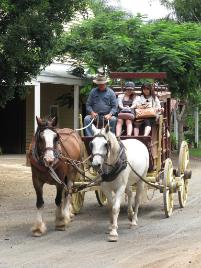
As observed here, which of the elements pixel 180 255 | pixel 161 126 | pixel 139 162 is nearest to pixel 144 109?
pixel 161 126

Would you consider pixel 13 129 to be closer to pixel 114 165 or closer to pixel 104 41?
pixel 104 41

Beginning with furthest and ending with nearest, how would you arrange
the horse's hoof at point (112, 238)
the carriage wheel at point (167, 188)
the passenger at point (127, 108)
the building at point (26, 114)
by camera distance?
1. the building at point (26, 114)
2. the passenger at point (127, 108)
3. the carriage wheel at point (167, 188)
4. the horse's hoof at point (112, 238)

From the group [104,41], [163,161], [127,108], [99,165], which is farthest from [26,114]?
[99,165]

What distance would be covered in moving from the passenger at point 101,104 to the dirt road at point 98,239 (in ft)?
6.16

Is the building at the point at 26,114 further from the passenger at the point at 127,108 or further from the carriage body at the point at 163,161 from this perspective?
the passenger at the point at 127,108

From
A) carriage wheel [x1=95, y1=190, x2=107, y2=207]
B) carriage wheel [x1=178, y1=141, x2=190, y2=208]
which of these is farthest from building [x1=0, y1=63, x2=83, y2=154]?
carriage wheel [x1=95, y1=190, x2=107, y2=207]

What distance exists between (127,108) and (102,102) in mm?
543

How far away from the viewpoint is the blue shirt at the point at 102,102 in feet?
38.7

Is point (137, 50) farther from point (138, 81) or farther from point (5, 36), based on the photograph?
point (5, 36)

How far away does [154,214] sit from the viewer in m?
12.5

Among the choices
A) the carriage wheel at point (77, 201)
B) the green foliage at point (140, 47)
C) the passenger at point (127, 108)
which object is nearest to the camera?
the passenger at point (127, 108)

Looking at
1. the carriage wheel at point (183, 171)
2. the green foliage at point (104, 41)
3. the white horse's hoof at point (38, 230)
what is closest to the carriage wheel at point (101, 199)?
the carriage wheel at point (183, 171)

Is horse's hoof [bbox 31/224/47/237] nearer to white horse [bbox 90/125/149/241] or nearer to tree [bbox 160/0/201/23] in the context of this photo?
white horse [bbox 90/125/149/241]

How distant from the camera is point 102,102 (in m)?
11.8
